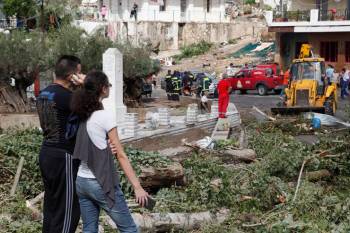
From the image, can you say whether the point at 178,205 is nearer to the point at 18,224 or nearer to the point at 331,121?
the point at 18,224

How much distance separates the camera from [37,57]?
24.1 metres

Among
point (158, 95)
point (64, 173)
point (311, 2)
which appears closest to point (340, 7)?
point (311, 2)

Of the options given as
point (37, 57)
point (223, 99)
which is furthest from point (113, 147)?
point (37, 57)

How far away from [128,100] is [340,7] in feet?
73.7

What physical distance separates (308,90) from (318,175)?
42.5 ft

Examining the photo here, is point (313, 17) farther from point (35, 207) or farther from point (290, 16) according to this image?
point (35, 207)

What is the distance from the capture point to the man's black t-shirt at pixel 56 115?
5.41 metres

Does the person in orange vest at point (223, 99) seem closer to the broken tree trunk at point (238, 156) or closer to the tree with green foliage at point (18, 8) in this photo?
the broken tree trunk at point (238, 156)

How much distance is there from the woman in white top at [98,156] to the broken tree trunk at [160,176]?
329 centimetres

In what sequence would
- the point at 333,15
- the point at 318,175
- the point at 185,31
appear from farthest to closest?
the point at 185,31 → the point at 333,15 → the point at 318,175

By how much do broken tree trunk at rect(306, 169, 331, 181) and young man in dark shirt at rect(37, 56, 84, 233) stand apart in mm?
4963

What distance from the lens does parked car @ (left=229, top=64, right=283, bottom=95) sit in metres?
36.1

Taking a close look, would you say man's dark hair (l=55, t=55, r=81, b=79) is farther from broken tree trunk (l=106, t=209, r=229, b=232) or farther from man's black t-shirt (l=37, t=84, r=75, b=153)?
broken tree trunk (l=106, t=209, r=229, b=232)

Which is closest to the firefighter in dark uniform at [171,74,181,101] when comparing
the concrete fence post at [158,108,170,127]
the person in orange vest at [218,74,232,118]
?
the person in orange vest at [218,74,232,118]
